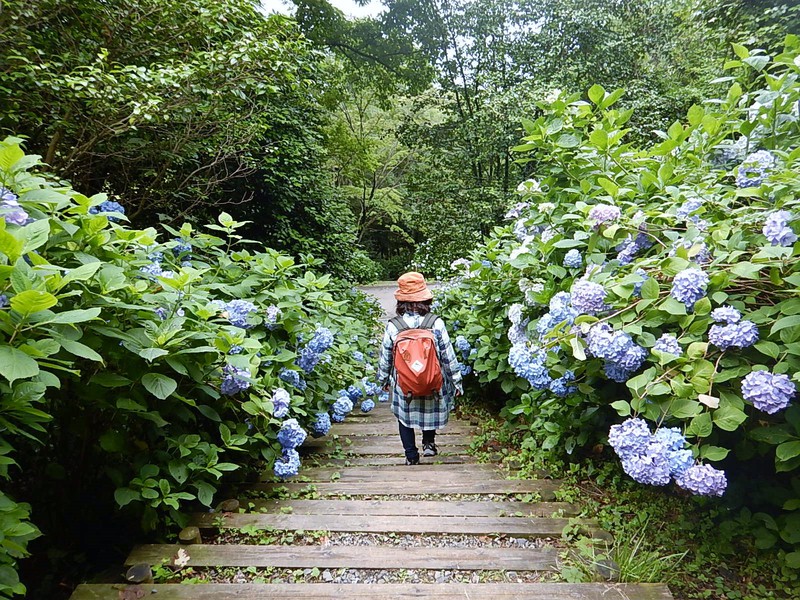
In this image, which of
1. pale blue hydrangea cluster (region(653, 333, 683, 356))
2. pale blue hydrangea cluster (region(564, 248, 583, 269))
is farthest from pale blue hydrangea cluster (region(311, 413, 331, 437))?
pale blue hydrangea cluster (region(653, 333, 683, 356))

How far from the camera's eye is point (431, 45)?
9.55 m

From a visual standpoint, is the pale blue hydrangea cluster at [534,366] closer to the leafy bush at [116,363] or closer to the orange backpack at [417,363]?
the orange backpack at [417,363]

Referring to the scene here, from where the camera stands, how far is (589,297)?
1.78m

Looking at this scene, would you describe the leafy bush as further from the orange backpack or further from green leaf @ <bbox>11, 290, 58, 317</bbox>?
the orange backpack

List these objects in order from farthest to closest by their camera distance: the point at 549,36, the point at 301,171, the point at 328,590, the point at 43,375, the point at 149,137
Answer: the point at 549,36 < the point at 301,171 < the point at 149,137 < the point at 328,590 < the point at 43,375

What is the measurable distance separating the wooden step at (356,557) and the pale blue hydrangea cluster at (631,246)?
1220 mm

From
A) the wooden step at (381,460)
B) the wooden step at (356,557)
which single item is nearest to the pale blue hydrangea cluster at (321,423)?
the wooden step at (381,460)

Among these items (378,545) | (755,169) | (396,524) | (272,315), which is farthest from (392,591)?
(755,169)

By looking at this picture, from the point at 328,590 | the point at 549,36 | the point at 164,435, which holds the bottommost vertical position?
the point at 328,590

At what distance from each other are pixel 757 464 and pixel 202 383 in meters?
2.29

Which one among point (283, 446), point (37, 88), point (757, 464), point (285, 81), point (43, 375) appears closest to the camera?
point (43, 375)

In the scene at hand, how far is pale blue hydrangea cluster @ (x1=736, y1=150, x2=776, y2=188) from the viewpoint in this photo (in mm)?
1951

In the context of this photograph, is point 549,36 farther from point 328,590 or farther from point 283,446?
point 328,590

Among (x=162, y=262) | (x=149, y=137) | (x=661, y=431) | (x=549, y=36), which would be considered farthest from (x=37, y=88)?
(x=549, y=36)
